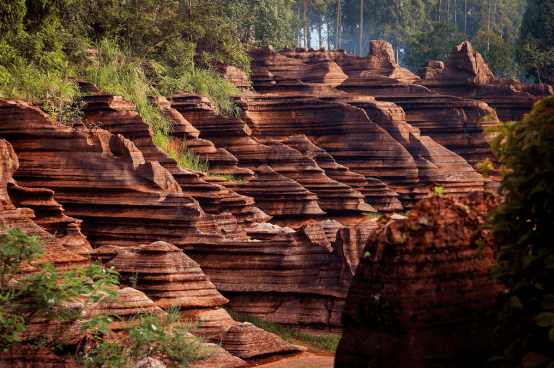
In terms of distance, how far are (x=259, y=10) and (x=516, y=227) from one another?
3818cm

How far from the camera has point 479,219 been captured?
4.45m

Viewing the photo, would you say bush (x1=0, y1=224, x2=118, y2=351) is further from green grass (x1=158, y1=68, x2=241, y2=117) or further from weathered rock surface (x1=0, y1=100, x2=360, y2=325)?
green grass (x1=158, y1=68, x2=241, y2=117)

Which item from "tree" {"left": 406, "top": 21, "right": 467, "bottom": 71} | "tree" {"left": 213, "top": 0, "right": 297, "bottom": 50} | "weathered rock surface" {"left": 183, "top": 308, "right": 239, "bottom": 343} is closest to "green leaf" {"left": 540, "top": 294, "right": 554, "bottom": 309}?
"weathered rock surface" {"left": 183, "top": 308, "right": 239, "bottom": 343}

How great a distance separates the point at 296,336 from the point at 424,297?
30.6 ft

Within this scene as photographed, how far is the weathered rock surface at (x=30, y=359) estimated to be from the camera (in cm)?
554

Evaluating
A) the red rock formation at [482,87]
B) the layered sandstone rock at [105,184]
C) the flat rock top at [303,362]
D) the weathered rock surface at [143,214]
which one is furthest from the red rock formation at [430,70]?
the flat rock top at [303,362]

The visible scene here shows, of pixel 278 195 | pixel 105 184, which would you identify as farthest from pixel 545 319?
pixel 278 195

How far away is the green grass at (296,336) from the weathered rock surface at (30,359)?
6.88 metres

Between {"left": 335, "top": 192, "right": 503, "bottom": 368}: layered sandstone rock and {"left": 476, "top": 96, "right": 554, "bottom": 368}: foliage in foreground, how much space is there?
1.60 ft

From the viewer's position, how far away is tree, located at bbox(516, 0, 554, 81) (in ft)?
113

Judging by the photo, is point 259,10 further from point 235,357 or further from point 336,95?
point 235,357

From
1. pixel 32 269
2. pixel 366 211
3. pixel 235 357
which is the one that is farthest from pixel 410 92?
pixel 32 269

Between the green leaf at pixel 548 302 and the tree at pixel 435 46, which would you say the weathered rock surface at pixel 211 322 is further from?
the tree at pixel 435 46

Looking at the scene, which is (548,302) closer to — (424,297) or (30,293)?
(424,297)
